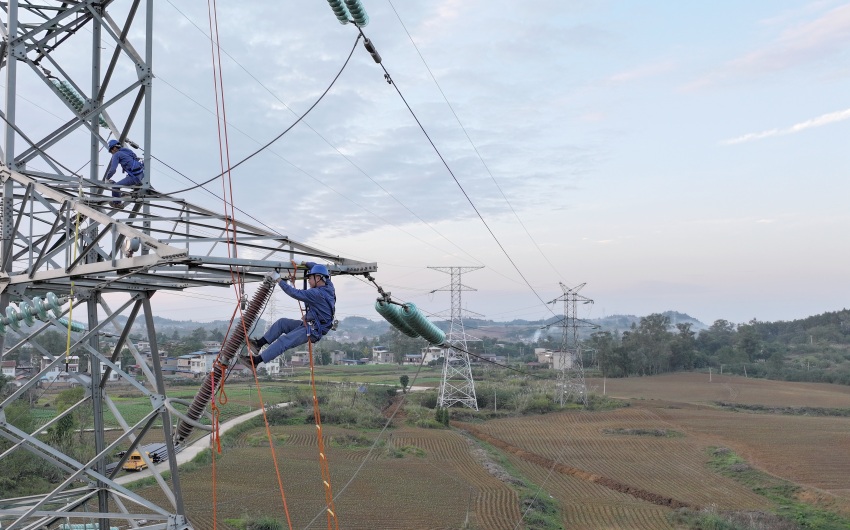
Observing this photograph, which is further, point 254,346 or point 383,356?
point 383,356

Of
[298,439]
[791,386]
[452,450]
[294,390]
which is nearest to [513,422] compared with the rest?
[452,450]

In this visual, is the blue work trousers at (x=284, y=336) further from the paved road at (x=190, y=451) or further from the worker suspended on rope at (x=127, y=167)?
the paved road at (x=190, y=451)

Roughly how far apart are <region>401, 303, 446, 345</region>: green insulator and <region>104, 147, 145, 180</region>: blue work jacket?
463 cm

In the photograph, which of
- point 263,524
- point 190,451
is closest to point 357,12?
point 263,524

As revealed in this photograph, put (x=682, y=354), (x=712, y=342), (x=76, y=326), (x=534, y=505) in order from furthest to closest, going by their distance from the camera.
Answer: (x=712, y=342) → (x=682, y=354) → (x=534, y=505) → (x=76, y=326)

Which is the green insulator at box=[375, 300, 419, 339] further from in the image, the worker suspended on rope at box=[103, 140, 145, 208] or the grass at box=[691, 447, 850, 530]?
the grass at box=[691, 447, 850, 530]

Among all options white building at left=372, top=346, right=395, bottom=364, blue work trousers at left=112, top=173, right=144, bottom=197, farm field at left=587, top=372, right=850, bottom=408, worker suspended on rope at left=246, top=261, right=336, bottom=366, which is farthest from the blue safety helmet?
white building at left=372, top=346, right=395, bottom=364

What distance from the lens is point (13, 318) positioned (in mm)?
7664

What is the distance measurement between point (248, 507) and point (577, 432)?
2575 centimetres

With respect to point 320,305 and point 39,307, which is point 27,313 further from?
point 320,305

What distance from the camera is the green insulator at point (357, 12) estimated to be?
27.0 ft

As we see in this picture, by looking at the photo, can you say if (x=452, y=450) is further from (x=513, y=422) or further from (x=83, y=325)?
(x=83, y=325)

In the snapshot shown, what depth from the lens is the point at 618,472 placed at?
32656 millimetres

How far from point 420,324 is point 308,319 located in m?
1.51
